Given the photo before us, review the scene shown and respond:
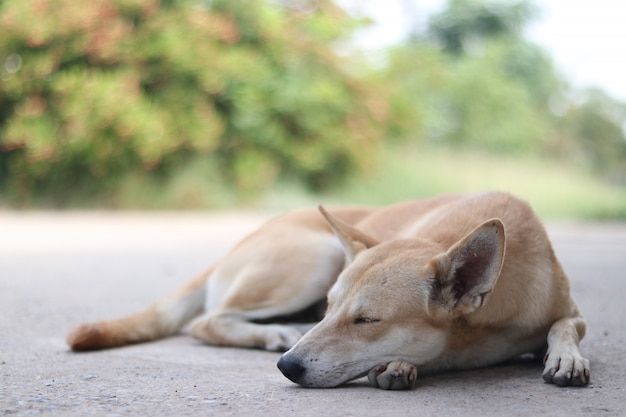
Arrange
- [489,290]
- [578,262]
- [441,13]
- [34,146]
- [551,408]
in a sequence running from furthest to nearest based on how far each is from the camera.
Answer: [441,13] < [34,146] < [578,262] < [489,290] < [551,408]

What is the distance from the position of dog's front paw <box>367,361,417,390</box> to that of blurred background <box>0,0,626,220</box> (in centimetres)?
1237

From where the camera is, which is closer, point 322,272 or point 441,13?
point 322,272

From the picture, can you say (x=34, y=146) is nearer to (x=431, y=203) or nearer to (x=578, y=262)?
(x=578, y=262)

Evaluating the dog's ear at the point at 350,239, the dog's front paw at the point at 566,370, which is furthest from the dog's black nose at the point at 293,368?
the dog's front paw at the point at 566,370

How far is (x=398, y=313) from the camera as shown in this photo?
2.80m

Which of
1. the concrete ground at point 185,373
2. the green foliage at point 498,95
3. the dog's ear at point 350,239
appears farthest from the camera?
the green foliage at point 498,95

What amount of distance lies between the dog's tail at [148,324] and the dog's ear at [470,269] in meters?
1.73

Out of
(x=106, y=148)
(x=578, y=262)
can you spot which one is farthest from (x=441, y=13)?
(x=578, y=262)

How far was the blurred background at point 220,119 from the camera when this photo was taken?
14.6 m

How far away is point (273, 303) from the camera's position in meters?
3.98

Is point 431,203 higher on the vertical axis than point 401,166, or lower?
lower

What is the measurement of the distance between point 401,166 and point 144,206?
21.0 feet

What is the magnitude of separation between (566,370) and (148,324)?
2.17m

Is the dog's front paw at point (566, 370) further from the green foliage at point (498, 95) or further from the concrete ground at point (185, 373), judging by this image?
the green foliage at point (498, 95)
